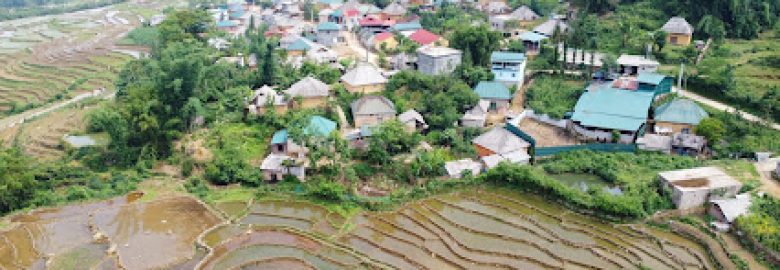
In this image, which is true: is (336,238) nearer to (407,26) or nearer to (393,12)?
(407,26)

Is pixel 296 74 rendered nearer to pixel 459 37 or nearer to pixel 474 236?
pixel 459 37

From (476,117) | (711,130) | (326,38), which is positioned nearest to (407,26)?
(326,38)

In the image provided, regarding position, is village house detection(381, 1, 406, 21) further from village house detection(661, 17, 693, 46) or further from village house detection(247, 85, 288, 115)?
village house detection(247, 85, 288, 115)

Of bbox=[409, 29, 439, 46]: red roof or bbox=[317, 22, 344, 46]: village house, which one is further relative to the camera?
bbox=[317, 22, 344, 46]: village house

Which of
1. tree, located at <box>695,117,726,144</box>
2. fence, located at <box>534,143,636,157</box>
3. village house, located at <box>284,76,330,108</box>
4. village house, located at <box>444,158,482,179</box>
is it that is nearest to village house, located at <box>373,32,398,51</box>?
village house, located at <box>284,76,330,108</box>

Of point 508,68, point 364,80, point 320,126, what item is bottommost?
A: point 320,126

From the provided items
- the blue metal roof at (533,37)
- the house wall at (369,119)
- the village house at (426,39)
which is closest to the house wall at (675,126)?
the blue metal roof at (533,37)
